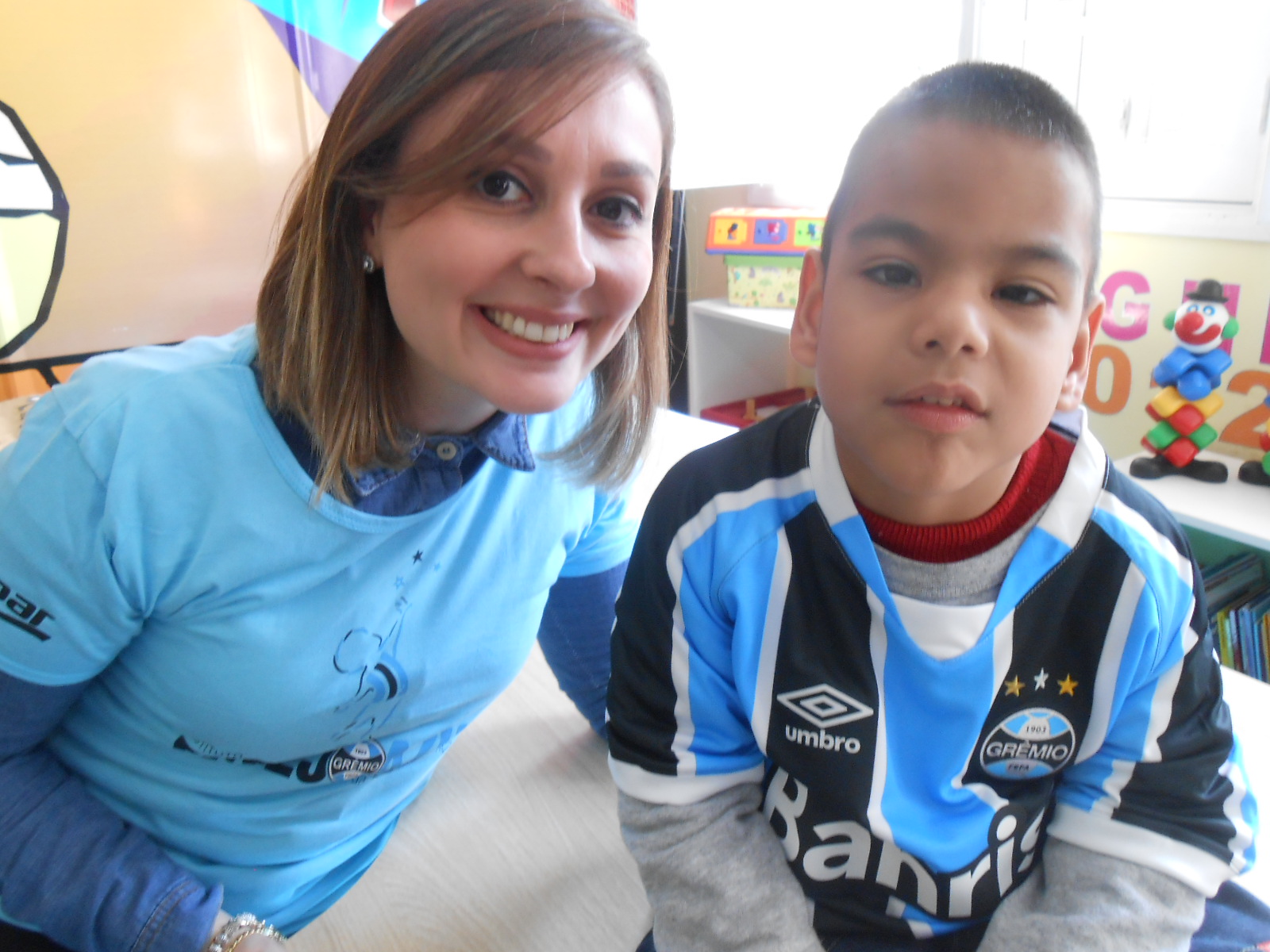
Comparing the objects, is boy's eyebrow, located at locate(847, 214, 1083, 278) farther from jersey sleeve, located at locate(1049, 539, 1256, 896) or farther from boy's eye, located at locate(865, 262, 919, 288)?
jersey sleeve, located at locate(1049, 539, 1256, 896)

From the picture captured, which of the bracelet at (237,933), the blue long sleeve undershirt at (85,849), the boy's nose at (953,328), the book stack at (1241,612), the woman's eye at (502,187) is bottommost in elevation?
the book stack at (1241,612)

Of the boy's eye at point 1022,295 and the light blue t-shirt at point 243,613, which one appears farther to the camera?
the light blue t-shirt at point 243,613

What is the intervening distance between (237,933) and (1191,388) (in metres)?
1.71

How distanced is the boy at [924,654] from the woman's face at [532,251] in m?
0.15

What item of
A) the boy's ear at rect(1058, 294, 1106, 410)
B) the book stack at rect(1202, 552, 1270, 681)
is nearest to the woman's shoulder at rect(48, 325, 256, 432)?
the boy's ear at rect(1058, 294, 1106, 410)

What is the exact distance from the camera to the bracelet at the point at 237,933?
2.12 feet

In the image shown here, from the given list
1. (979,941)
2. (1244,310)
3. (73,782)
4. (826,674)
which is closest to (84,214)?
(73,782)

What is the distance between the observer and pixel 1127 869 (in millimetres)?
577

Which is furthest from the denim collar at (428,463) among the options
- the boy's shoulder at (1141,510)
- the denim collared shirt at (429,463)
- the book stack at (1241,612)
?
the book stack at (1241,612)

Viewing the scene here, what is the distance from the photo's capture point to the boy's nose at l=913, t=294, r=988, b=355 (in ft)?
1.57

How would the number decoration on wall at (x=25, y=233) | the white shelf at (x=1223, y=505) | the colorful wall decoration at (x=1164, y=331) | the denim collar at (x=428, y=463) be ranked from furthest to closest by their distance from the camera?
the colorful wall decoration at (x=1164, y=331) < the number decoration on wall at (x=25, y=233) < the white shelf at (x=1223, y=505) < the denim collar at (x=428, y=463)

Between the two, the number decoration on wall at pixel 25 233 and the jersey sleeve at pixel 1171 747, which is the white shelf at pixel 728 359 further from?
the jersey sleeve at pixel 1171 747

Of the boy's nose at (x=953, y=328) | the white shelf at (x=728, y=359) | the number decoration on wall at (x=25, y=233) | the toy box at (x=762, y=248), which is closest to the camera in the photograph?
the boy's nose at (x=953, y=328)

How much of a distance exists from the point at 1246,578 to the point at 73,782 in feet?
6.19
